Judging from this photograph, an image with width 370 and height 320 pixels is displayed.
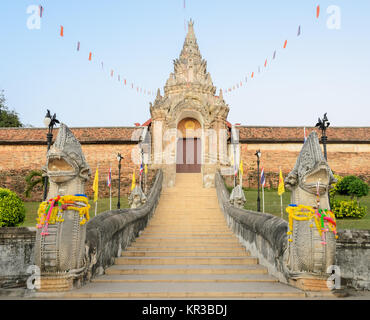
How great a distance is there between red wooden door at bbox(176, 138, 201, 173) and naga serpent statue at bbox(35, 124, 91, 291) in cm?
1999

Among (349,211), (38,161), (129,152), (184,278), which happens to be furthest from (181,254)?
(38,161)

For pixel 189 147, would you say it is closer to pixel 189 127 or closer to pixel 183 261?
pixel 189 127

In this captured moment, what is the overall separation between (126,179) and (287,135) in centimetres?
1397

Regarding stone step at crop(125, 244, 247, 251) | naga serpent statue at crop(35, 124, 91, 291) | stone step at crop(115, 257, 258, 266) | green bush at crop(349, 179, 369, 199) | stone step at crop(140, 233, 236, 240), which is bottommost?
stone step at crop(115, 257, 258, 266)

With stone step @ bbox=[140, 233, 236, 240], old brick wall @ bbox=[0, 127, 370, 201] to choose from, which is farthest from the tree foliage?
stone step @ bbox=[140, 233, 236, 240]

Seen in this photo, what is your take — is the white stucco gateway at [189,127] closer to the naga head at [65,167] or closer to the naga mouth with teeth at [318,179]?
the naga head at [65,167]

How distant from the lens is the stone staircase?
4.88 metres

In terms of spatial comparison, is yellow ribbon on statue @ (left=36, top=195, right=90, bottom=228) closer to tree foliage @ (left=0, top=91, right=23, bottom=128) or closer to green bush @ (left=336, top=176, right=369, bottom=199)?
green bush @ (left=336, top=176, right=369, bottom=199)

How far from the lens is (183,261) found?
7375mm

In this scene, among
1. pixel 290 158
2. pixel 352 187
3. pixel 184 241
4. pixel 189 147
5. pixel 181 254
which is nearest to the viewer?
pixel 181 254

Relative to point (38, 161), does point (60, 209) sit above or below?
below

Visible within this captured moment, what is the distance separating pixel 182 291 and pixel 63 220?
214 centimetres

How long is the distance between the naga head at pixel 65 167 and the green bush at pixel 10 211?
26.5 feet
